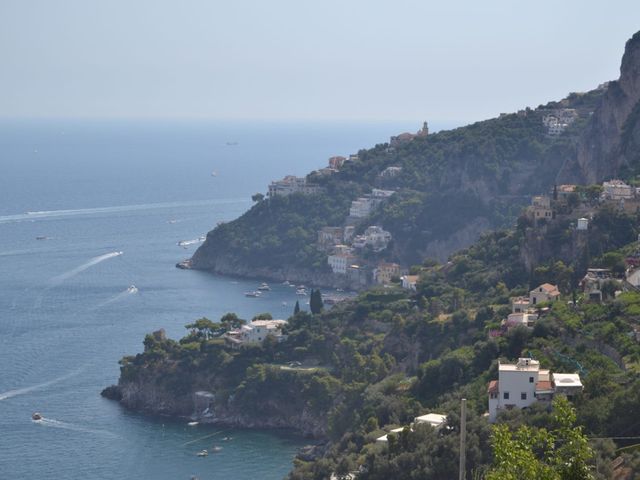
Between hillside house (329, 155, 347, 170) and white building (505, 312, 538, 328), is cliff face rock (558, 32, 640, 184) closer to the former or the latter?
white building (505, 312, 538, 328)

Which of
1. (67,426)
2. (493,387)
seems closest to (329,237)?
(67,426)

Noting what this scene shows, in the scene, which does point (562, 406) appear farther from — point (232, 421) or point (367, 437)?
point (232, 421)

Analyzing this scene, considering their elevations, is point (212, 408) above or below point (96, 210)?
below

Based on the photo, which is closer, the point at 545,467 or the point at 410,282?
the point at 545,467

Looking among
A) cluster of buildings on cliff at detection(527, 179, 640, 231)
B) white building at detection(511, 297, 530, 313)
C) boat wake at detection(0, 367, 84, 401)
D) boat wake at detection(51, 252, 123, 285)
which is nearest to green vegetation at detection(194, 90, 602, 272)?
boat wake at detection(51, 252, 123, 285)

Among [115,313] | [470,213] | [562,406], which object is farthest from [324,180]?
[562,406]

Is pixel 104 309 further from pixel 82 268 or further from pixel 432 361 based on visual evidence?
pixel 432 361

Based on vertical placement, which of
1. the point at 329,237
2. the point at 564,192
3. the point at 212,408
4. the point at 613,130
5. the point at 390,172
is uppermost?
the point at 613,130
